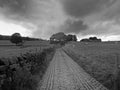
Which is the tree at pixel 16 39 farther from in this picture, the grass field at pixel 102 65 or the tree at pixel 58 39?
the grass field at pixel 102 65

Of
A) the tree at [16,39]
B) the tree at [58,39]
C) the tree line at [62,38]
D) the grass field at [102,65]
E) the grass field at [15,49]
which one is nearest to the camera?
the grass field at [102,65]

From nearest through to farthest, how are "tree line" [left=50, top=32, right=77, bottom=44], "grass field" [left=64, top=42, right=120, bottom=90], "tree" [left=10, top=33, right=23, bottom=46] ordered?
"grass field" [left=64, top=42, right=120, bottom=90]
"tree" [left=10, top=33, right=23, bottom=46]
"tree line" [left=50, top=32, right=77, bottom=44]

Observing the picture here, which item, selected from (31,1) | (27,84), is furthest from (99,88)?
(31,1)

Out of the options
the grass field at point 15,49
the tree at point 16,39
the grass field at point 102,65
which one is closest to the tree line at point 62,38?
the tree at point 16,39

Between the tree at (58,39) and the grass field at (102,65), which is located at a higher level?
the tree at (58,39)

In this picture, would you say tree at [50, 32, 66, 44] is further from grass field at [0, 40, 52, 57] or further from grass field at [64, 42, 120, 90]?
grass field at [64, 42, 120, 90]

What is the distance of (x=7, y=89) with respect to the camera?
3.60m

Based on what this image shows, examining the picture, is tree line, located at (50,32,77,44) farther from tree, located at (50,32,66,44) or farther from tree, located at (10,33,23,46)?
tree, located at (10,33,23,46)

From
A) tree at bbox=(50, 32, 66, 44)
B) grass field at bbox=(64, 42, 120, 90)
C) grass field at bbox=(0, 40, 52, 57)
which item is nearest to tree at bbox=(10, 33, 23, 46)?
grass field at bbox=(0, 40, 52, 57)

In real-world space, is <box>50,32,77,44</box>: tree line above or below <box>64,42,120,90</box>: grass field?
above

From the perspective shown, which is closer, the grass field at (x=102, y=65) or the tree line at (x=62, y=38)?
the grass field at (x=102, y=65)

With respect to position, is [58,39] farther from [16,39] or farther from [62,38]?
[16,39]

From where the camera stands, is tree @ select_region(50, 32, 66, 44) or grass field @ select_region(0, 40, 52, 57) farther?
tree @ select_region(50, 32, 66, 44)

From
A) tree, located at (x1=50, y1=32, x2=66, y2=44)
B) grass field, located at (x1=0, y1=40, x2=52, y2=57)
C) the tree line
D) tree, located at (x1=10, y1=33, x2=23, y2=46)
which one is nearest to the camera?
grass field, located at (x1=0, y1=40, x2=52, y2=57)
